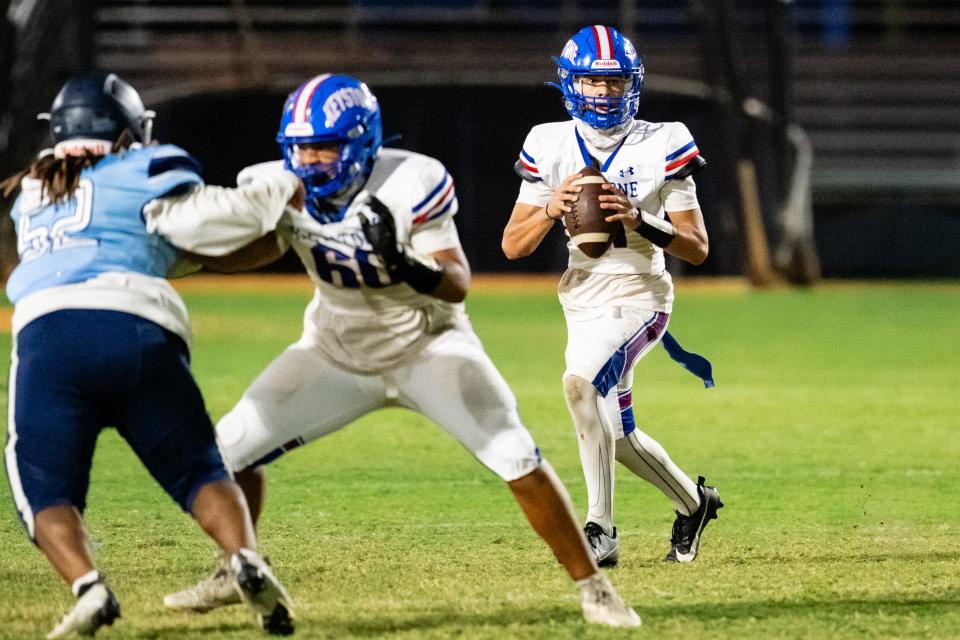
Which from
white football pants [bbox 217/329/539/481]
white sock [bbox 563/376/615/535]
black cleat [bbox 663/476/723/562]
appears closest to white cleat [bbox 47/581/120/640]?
white football pants [bbox 217/329/539/481]

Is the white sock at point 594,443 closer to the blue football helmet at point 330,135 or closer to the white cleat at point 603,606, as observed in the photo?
the white cleat at point 603,606

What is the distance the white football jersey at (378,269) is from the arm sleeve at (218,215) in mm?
155

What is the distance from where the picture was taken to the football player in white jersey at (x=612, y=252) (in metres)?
5.43

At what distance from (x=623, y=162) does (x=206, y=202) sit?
6.17 ft

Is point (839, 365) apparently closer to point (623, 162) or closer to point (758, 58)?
point (623, 162)

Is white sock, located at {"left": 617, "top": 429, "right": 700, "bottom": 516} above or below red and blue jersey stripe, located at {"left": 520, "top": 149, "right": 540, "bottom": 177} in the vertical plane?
below

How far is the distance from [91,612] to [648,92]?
1845cm

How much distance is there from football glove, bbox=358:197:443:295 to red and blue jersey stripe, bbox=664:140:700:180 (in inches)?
57.4

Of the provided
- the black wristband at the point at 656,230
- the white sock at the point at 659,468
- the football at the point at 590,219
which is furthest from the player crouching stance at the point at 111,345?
the white sock at the point at 659,468

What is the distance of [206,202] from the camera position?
427cm

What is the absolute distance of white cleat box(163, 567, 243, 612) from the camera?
4.62 m

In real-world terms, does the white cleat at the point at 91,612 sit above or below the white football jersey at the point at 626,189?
below

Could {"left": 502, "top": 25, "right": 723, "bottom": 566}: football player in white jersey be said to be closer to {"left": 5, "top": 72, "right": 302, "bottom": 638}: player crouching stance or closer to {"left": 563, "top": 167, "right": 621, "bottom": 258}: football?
{"left": 563, "top": 167, "right": 621, "bottom": 258}: football

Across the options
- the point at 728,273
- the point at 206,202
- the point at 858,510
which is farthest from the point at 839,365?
the point at 728,273
